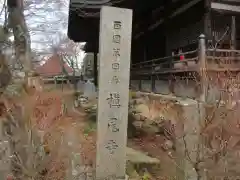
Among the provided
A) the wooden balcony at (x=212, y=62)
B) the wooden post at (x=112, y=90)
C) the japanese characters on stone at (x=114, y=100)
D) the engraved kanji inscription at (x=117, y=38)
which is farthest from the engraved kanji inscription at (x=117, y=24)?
the wooden balcony at (x=212, y=62)

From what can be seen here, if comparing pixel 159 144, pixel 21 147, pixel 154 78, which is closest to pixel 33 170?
pixel 21 147

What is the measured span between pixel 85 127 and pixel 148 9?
6125 millimetres

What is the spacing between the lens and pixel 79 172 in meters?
5.27

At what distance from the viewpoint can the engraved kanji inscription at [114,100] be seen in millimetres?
4582

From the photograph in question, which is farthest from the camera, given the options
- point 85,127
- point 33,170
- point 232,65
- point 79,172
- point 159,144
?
point 85,127

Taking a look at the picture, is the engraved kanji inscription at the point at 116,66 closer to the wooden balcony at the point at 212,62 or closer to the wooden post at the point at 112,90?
the wooden post at the point at 112,90

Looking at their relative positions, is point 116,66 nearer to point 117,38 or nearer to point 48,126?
point 117,38

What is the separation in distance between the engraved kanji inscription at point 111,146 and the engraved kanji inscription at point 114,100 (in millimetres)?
578

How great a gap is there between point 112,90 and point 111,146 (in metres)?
0.90

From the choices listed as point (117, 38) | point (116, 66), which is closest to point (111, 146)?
point (116, 66)

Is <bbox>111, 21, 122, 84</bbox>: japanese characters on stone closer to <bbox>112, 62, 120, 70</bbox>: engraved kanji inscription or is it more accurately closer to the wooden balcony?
<bbox>112, 62, 120, 70</bbox>: engraved kanji inscription

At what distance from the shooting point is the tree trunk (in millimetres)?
6078

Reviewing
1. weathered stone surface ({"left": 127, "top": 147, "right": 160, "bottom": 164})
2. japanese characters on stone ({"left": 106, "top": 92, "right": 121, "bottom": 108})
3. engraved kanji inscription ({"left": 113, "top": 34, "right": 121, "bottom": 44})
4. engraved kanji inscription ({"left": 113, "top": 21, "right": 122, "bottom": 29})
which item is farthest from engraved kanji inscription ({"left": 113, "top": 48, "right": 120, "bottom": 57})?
weathered stone surface ({"left": 127, "top": 147, "right": 160, "bottom": 164})

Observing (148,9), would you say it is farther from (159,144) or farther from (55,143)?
(55,143)
